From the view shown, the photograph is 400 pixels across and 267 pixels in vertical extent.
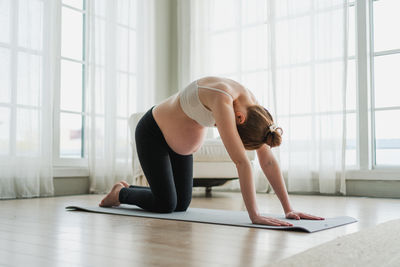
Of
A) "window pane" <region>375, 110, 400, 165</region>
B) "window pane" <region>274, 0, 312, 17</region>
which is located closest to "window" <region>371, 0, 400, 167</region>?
"window pane" <region>375, 110, 400, 165</region>

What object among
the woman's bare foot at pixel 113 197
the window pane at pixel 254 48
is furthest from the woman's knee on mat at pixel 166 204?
the window pane at pixel 254 48

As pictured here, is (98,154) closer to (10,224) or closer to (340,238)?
(10,224)

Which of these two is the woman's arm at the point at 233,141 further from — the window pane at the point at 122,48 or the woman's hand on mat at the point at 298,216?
the window pane at the point at 122,48

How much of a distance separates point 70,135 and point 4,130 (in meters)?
0.88

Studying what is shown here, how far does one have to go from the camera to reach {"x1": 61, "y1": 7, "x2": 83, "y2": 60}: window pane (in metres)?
4.56

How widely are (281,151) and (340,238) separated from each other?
10.1ft

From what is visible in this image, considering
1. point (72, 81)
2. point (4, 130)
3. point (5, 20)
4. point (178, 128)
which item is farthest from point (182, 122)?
point (72, 81)

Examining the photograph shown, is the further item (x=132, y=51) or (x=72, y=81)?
(x=132, y=51)

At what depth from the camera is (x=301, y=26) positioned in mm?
4672

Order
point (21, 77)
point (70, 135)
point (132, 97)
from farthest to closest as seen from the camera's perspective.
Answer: point (132, 97) → point (70, 135) → point (21, 77)

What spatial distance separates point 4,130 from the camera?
12.3ft

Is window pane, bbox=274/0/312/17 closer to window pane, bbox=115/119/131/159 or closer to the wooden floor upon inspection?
window pane, bbox=115/119/131/159

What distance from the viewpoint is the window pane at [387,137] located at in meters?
4.29

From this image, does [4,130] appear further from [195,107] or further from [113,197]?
[195,107]
